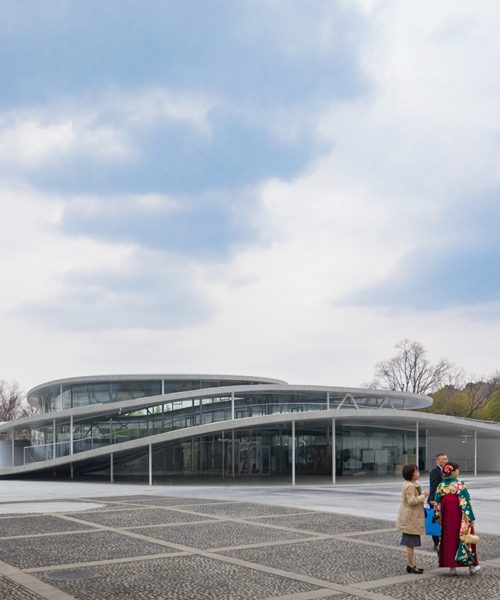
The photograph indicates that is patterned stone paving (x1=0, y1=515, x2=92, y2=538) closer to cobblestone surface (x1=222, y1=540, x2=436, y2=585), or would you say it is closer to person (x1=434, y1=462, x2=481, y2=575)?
cobblestone surface (x1=222, y1=540, x2=436, y2=585)

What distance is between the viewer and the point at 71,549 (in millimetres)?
10727

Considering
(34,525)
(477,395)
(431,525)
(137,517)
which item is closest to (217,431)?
(137,517)

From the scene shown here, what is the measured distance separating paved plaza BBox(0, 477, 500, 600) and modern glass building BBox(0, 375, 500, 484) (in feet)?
44.8

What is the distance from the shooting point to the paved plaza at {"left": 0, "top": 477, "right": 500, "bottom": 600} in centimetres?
791

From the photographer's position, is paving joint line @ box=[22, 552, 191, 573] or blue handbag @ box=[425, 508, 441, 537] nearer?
paving joint line @ box=[22, 552, 191, 573]

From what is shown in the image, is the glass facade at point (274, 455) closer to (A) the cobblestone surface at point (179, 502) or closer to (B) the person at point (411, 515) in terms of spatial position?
(A) the cobblestone surface at point (179, 502)

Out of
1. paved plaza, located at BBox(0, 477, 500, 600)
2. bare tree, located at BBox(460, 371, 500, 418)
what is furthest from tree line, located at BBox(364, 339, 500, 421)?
paved plaza, located at BBox(0, 477, 500, 600)

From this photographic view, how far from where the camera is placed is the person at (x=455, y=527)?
27.8ft

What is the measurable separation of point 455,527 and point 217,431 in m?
26.2

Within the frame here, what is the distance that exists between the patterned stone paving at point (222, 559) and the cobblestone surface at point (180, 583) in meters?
0.01

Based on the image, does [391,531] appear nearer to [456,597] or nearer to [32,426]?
[456,597]

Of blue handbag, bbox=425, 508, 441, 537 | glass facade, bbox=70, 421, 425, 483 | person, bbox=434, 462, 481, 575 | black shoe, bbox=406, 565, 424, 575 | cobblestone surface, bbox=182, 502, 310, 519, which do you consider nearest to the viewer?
person, bbox=434, 462, 481, 575

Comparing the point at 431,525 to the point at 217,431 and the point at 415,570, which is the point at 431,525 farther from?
the point at 217,431

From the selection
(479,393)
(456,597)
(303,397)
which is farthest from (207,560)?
(479,393)
